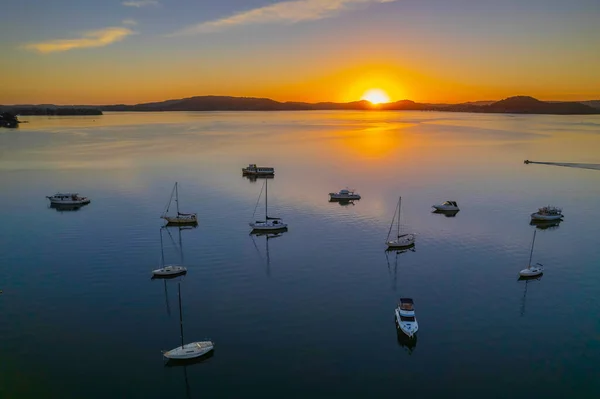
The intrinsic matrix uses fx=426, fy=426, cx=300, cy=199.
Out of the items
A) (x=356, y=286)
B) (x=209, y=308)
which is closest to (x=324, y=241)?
(x=356, y=286)

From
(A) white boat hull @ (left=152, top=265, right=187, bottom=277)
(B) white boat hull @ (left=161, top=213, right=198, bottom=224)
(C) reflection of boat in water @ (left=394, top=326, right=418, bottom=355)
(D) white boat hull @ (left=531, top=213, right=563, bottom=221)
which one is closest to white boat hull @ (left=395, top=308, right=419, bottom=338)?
(C) reflection of boat in water @ (left=394, top=326, right=418, bottom=355)

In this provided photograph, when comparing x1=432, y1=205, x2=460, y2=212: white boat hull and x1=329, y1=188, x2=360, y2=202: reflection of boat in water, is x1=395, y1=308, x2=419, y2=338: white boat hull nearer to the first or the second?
x1=432, y1=205, x2=460, y2=212: white boat hull

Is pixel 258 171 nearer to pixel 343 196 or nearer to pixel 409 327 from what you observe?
pixel 343 196

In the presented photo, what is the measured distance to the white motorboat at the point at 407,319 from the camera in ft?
126

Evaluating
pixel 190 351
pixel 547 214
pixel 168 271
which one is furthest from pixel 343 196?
pixel 190 351

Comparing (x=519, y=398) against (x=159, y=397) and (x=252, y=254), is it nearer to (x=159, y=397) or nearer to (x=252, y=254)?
(x=159, y=397)

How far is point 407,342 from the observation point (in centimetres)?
3831

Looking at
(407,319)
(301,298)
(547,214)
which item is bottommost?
(301,298)

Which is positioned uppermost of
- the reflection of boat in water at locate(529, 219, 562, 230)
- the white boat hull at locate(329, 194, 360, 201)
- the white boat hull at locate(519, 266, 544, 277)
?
the white boat hull at locate(329, 194, 360, 201)

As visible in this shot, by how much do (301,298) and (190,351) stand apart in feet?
47.5

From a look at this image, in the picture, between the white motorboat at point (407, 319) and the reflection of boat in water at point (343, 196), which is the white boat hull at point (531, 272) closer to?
the white motorboat at point (407, 319)

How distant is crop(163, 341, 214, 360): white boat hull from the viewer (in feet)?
115

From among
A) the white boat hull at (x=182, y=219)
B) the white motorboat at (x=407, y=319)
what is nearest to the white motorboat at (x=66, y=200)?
the white boat hull at (x=182, y=219)

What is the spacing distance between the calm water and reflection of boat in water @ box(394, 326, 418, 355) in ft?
1.19
